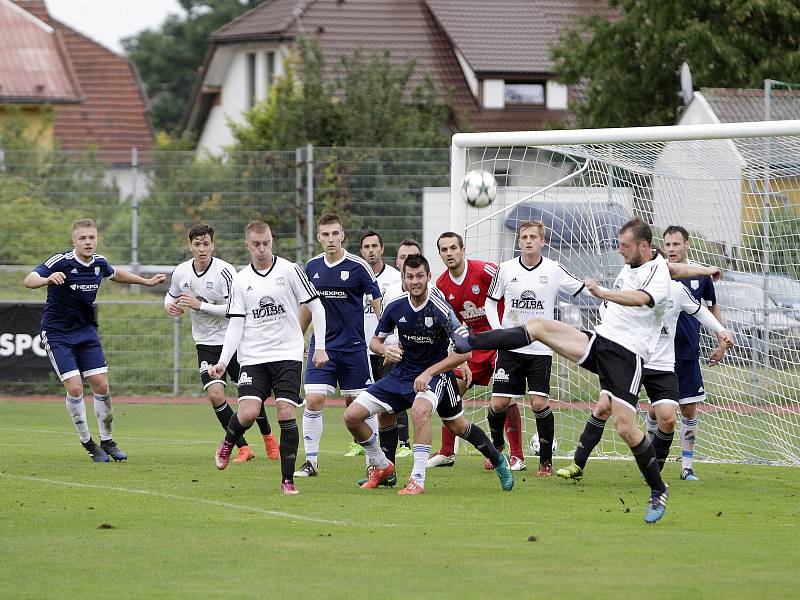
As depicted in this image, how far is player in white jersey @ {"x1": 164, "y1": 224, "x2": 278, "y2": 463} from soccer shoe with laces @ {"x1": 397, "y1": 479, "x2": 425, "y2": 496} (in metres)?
2.75

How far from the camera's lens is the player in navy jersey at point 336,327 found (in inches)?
446

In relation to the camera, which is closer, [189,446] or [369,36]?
[189,446]

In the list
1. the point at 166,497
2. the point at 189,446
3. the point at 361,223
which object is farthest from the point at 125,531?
the point at 361,223

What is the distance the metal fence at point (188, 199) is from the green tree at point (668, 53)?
32.1 ft

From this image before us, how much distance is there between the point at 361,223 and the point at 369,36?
64.5 feet

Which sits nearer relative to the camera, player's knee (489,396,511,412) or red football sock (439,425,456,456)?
player's knee (489,396,511,412)

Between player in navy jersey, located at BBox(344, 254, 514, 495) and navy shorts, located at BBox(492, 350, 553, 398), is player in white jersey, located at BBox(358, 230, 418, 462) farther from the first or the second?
player in navy jersey, located at BBox(344, 254, 514, 495)

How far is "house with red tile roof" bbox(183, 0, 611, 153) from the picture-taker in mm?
40000

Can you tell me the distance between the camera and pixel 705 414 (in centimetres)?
1517

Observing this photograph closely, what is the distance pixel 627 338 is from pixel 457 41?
106 ft

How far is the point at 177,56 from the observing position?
70.1 metres

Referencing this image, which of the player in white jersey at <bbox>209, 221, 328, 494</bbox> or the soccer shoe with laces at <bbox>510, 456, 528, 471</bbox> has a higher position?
the player in white jersey at <bbox>209, 221, 328, 494</bbox>

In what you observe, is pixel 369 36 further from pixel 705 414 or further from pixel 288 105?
pixel 705 414

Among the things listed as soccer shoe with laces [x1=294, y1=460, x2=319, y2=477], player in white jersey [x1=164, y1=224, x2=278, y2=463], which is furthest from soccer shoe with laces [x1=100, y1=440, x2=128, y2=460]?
soccer shoe with laces [x1=294, y1=460, x2=319, y2=477]
